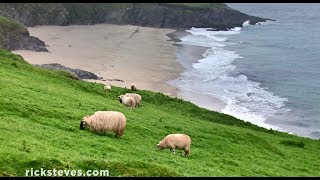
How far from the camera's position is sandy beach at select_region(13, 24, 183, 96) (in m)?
89.6

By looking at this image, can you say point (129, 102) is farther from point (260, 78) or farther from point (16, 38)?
point (16, 38)

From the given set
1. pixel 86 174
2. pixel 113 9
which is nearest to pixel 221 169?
pixel 86 174

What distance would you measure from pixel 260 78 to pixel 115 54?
126ft

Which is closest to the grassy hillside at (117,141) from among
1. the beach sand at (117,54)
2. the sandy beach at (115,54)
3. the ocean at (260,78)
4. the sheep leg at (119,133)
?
the sheep leg at (119,133)

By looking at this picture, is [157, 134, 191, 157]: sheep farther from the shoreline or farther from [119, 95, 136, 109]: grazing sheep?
the shoreline

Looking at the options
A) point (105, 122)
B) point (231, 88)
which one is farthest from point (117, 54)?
point (105, 122)

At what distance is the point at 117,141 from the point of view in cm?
2761

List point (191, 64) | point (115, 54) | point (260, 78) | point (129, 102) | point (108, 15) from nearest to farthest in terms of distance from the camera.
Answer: point (129, 102) → point (260, 78) → point (191, 64) → point (115, 54) → point (108, 15)

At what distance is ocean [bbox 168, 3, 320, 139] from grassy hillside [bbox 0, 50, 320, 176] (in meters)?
20.7

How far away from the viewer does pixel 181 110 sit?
2021 inches

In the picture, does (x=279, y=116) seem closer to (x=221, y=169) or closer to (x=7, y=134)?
(x=221, y=169)

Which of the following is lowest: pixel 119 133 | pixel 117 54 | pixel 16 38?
pixel 117 54

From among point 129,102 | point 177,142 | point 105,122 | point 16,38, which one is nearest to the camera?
point 177,142

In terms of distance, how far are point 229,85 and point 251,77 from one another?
529 inches
